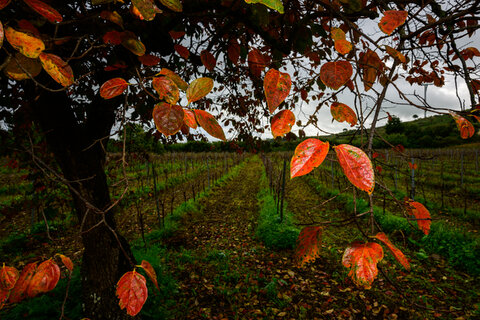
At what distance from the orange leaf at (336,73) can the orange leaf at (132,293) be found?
104cm

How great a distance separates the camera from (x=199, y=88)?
79 cm

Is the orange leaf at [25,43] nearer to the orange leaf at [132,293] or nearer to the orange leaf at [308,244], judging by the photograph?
the orange leaf at [132,293]

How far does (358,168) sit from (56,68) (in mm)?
1073

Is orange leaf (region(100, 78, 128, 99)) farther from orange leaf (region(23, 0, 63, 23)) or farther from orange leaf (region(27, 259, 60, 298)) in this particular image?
orange leaf (region(27, 259, 60, 298))

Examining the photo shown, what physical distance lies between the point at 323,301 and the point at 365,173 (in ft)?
12.9

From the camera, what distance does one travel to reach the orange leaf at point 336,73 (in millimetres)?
783

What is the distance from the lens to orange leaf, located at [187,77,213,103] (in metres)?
0.77

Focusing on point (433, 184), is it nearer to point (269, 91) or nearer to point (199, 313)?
point (199, 313)

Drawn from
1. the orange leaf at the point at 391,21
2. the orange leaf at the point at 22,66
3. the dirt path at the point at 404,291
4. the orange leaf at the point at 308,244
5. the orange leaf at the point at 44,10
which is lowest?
the dirt path at the point at 404,291

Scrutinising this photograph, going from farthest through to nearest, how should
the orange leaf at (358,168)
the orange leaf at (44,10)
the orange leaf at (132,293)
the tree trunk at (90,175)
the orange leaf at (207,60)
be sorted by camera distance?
the tree trunk at (90,175)
the orange leaf at (207,60)
the orange leaf at (132,293)
the orange leaf at (44,10)
the orange leaf at (358,168)

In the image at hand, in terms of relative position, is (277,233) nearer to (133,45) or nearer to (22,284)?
(22,284)

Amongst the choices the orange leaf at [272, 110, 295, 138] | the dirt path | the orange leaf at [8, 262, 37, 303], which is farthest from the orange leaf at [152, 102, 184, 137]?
the dirt path

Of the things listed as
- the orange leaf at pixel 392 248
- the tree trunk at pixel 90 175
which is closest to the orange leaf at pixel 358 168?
the orange leaf at pixel 392 248

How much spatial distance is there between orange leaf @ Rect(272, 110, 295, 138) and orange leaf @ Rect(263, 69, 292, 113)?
70 mm
